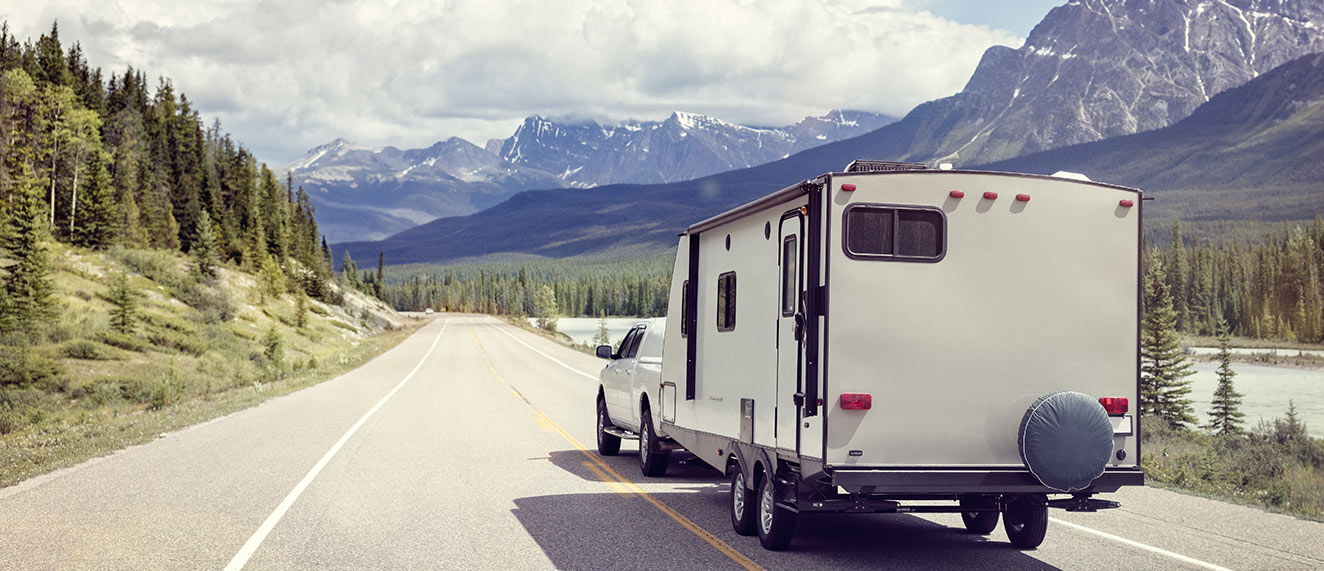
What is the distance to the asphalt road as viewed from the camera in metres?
8.55

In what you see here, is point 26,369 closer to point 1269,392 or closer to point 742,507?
point 742,507

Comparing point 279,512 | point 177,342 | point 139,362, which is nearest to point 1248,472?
point 279,512

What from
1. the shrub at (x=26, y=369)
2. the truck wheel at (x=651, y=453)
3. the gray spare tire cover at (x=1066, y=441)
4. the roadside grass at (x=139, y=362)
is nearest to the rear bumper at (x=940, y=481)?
the gray spare tire cover at (x=1066, y=441)

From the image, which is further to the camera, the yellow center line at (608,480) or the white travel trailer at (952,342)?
the yellow center line at (608,480)

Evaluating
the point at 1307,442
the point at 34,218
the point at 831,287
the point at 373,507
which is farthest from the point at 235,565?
the point at 34,218

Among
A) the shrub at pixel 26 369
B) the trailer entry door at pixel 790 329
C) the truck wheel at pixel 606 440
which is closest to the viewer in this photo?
the trailer entry door at pixel 790 329

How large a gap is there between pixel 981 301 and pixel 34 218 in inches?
1807

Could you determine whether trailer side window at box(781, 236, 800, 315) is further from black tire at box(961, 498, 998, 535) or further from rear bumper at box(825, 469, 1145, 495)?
black tire at box(961, 498, 998, 535)

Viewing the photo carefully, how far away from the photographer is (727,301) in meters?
10.3

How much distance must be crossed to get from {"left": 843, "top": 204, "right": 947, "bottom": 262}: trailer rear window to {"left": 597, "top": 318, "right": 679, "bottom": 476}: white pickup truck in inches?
204

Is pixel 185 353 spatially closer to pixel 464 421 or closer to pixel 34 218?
pixel 34 218

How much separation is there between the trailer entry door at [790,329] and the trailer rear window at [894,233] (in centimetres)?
48

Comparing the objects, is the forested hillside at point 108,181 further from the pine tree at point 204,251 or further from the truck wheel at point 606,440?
the truck wheel at point 606,440

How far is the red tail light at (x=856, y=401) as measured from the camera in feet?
26.0
